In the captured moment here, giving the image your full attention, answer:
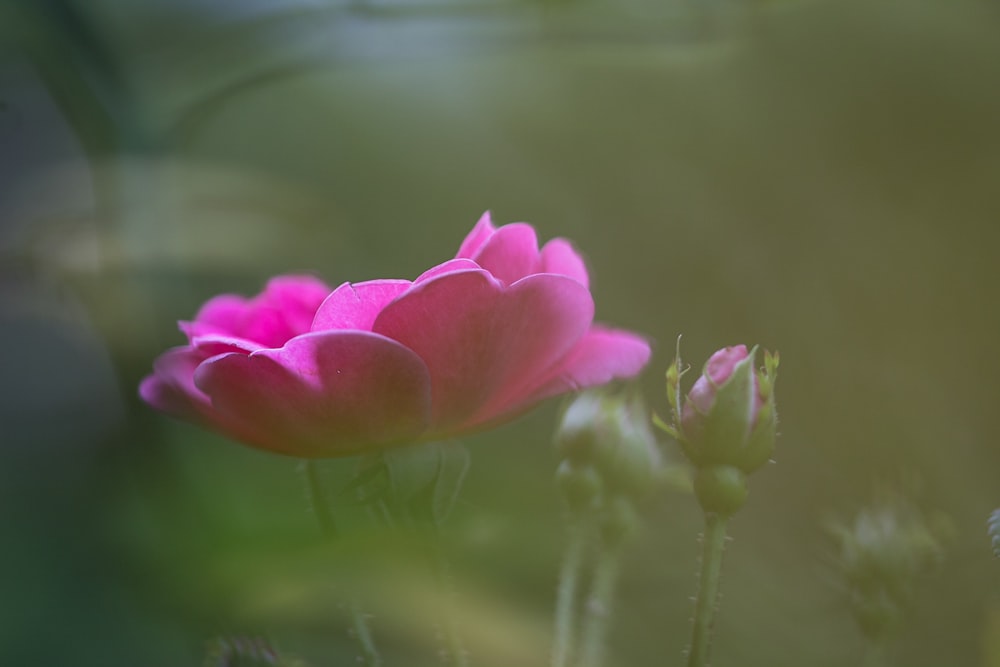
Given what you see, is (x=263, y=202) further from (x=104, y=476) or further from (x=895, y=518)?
(x=895, y=518)

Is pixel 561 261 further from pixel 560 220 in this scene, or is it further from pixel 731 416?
pixel 560 220

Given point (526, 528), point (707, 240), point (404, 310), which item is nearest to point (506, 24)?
point (707, 240)

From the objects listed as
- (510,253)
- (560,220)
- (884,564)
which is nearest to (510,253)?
Result: (510,253)

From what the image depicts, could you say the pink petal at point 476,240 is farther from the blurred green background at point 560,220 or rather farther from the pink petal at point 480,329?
the blurred green background at point 560,220

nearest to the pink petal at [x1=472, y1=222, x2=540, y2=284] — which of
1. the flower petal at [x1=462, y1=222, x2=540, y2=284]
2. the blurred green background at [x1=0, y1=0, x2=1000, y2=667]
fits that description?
the flower petal at [x1=462, y1=222, x2=540, y2=284]

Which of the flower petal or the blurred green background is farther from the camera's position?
the blurred green background

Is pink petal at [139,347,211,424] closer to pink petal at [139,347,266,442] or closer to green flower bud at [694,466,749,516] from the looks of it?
pink petal at [139,347,266,442]
